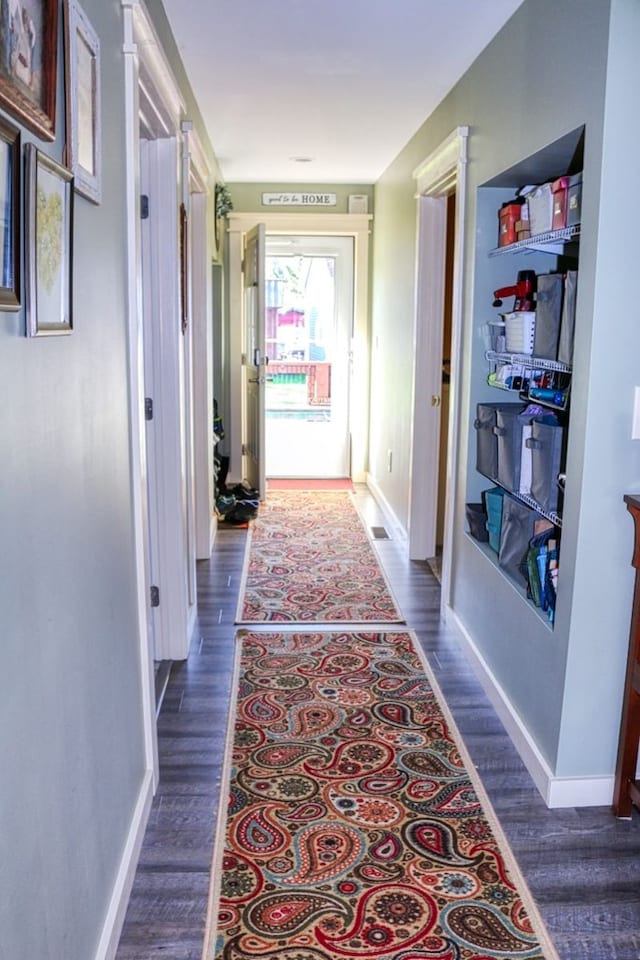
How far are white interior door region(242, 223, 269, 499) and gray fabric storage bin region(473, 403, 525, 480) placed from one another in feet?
9.03

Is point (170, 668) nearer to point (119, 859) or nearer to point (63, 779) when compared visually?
point (119, 859)

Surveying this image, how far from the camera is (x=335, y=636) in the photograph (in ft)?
11.6

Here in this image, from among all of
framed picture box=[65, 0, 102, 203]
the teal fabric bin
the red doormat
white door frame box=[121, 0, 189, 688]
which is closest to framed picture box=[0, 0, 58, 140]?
framed picture box=[65, 0, 102, 203]

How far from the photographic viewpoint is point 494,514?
3100 millimetres

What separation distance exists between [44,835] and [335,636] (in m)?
2.34

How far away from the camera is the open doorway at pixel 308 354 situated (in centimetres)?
675

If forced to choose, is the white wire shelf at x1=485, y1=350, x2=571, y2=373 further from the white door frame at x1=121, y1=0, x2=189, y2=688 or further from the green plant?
the green plant

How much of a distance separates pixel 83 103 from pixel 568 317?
1.38 metres

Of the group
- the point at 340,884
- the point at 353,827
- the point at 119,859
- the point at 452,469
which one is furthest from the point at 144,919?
the point at 452,469

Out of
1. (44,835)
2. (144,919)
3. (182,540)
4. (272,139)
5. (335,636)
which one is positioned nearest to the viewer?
(44,835)

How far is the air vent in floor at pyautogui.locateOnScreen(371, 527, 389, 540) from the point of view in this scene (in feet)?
16.8

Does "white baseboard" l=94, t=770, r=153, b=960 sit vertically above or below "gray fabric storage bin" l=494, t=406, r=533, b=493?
below

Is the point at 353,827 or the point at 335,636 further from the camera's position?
the point at 335,636

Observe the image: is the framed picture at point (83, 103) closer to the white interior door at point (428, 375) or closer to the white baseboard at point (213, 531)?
the white interior door at point (428, 375)
